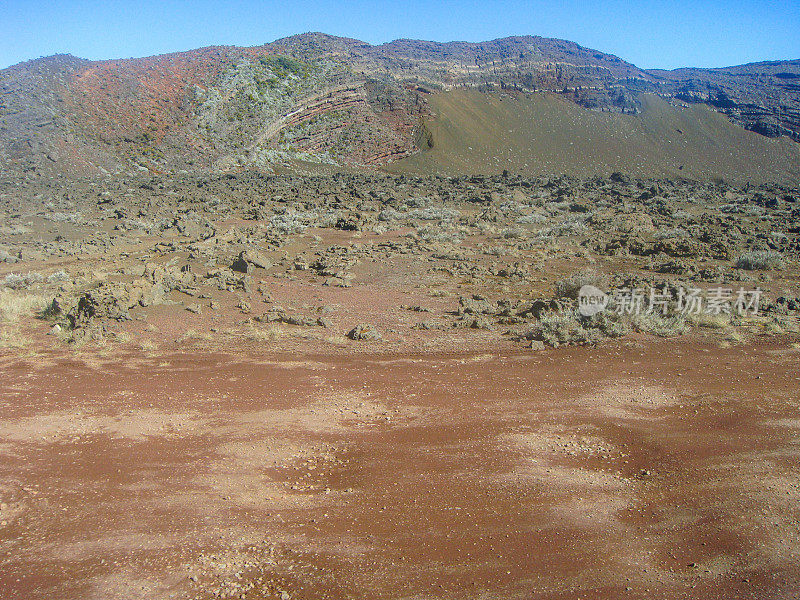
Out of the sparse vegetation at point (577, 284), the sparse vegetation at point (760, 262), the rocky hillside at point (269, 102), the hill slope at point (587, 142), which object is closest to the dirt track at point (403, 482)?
the sparse vegetation at point (577, 284)

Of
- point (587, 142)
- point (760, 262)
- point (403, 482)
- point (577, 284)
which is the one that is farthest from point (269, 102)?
point (403, 482)

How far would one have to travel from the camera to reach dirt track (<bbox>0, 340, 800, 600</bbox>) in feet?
12.0

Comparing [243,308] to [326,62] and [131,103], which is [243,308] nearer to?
[131,103]

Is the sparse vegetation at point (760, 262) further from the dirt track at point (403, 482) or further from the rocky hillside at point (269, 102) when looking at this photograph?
the rocky hillside at point (269, 102)

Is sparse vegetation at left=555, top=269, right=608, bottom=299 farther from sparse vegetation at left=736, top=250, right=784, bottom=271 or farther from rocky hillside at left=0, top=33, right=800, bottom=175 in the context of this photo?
rocky hillside at left=0, top=33, right=800, bottom=175

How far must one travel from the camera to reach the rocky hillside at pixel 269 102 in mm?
39625

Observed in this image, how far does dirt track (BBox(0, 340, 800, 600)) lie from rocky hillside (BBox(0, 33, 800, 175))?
1462 inches

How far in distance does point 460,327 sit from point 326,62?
5398cm

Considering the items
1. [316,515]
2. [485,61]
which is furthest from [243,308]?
[485,61]

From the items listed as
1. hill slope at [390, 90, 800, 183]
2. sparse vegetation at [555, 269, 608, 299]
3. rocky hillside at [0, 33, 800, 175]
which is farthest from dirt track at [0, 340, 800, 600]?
hill slope at [390, 90, 800, 183]

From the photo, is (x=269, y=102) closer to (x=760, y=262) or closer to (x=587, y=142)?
(x=587, y=142)

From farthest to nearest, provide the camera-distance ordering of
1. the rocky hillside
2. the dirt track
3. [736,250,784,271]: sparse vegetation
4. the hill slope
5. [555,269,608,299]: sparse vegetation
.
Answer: the hill slope, the rocky hillside, [736,250,784,271]: sparse vegetation, [555,269,608,299]: sparse vegetation, the dirt track

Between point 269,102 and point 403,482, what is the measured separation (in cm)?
4958

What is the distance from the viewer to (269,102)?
159 ft
